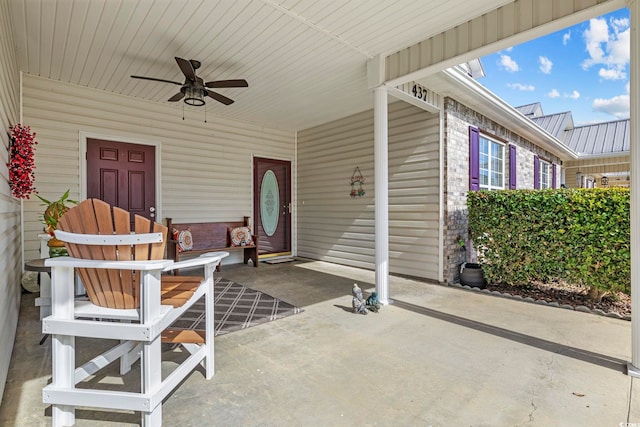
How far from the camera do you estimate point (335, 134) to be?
6.29 metres

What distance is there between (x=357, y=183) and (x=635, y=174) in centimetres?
397

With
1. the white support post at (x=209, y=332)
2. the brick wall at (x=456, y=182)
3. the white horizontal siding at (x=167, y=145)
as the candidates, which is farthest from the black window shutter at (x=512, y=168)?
the white support post at (x=209, y=332)

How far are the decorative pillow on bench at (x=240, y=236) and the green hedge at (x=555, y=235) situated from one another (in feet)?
12.9

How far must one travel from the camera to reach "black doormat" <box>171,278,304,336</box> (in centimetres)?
304

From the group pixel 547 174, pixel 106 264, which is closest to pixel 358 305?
pixel 106 264

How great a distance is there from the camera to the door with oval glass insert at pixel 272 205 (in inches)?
264

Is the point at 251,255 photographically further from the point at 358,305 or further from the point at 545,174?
the point at 545,174

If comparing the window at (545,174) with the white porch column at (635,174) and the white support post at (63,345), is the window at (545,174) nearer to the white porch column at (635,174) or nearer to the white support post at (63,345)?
the white porch column at (635,174)

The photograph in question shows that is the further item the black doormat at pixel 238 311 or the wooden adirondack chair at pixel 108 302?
the black doormat at pixel 238 311

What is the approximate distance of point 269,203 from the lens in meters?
6.91

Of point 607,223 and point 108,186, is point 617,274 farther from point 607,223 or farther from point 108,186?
point 108,186

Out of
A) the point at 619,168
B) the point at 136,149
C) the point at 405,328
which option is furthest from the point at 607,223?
the point at 619,168

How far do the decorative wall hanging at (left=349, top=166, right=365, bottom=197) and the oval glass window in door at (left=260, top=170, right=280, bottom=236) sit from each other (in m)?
1.88

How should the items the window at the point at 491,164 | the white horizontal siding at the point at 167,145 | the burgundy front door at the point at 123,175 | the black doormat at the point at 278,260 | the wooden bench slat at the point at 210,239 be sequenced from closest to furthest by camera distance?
the white horizontal siding at the point at 167,145 → the burgundy front door at the point at 123,175 → the wooden bench slat at the point at 210,239 → the window at the point at 491,164 → the black doormat at the point at 278,260
